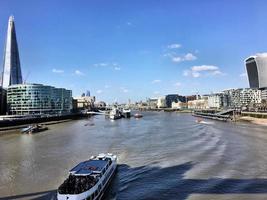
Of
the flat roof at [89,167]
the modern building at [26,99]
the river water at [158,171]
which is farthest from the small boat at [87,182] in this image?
the modern building at [26,99]

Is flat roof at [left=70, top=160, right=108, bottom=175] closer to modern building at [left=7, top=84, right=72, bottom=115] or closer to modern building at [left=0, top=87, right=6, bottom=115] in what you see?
modern building at [left=7, top=84, right=72, bottom=115]

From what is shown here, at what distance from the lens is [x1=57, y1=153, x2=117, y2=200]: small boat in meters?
22.8

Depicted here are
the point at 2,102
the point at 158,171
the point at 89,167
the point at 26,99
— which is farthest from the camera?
the point at 2,102

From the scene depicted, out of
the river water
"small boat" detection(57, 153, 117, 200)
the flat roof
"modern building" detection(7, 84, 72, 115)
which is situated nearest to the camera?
"small boat" detection(57, 153, 117, 200)

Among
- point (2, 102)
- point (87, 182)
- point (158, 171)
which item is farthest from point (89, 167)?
point (2, 102)

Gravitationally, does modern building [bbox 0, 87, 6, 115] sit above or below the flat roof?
above

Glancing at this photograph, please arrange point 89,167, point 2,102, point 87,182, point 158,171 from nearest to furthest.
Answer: point 87,182 < point 89,167 < point 158,171 < point 2,102

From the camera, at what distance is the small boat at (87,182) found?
22812mm

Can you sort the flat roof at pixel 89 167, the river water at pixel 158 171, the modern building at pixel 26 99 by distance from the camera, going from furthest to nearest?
1. the modern building at pixel 26 99
2. the river water at pixel 158 171
3. the flat roof at pixel 89 167

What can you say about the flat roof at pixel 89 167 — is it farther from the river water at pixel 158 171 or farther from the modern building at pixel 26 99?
the modern building at pixel 26 99

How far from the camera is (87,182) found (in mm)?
25281

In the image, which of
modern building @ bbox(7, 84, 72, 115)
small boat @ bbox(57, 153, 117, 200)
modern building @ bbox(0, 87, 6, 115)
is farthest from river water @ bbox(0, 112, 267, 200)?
modern building @ bbox(0, 87, 6, 115)

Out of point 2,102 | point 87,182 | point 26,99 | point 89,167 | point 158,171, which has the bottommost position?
point 158,171

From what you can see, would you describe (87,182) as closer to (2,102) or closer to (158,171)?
(158,171)
